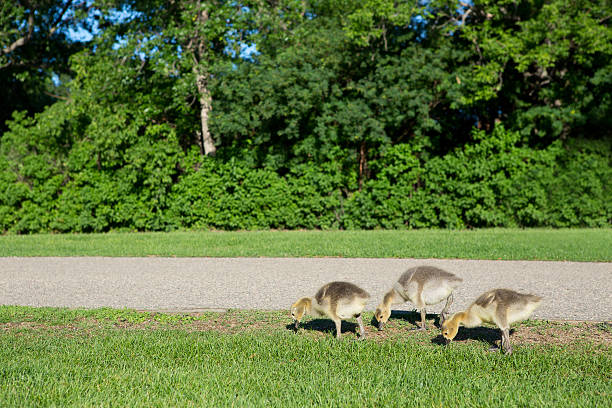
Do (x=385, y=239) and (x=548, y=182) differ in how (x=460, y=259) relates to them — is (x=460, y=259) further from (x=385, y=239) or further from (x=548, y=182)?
(x=548, y=182)

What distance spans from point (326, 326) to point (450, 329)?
5.18 ft

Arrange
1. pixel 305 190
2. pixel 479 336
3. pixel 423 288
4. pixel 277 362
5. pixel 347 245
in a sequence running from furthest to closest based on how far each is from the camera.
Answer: pixel 305 190, pixel 347 245, pixel 479 336, pixel 423 288, pixel 277 362

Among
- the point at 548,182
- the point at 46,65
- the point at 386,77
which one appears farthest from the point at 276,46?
the point at 46,65

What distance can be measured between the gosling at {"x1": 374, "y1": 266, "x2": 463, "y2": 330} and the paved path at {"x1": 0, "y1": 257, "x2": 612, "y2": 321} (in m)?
1.30

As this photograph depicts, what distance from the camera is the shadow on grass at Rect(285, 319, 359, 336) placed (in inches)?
237

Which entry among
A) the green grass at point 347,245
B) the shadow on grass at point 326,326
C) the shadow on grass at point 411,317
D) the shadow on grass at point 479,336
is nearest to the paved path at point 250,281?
the shadow on grass at point 411,317

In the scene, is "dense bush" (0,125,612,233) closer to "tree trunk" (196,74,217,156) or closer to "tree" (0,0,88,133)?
"tree trunk" (196,74,217,156)

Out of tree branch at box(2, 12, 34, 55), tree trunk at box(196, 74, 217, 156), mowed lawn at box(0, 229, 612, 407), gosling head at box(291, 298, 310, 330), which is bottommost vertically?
mowed lawn at box(0, 229, 612, 407)

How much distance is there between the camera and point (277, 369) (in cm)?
451

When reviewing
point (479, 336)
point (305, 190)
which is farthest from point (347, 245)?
point (479, 336)

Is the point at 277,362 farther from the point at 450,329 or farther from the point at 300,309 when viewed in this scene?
the point at 450,329

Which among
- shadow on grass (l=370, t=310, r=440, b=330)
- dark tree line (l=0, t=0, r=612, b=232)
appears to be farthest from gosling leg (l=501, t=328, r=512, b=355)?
dark tree line (l=0, t=0, r=612, b=232)

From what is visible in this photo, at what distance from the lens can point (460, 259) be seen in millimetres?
11531

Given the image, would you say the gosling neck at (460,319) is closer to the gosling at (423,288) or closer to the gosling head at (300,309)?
the gosling at (423,288)
